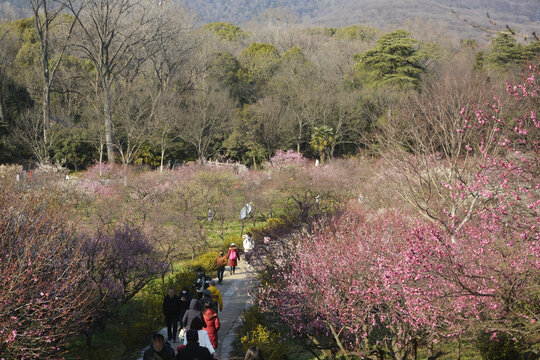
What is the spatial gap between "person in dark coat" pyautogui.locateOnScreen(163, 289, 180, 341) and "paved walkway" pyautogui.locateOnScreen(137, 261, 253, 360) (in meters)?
0.24

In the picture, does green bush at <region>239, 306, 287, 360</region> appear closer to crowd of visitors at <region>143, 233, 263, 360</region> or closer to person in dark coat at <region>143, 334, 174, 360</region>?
crowd of visitors at <region>143, 233, 263, 360</region>

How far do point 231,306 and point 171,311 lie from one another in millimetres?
3013

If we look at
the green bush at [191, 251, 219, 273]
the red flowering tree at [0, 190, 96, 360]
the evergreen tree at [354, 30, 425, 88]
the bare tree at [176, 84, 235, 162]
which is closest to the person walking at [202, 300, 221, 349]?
the red flowering tree at [0, 190, 96, 360]

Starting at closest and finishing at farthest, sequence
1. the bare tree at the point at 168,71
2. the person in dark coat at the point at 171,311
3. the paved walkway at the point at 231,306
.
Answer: the person in dark coat at the point at 171,311, the paved walkway at the point at 231,306, the bare tree at the point at 168,71

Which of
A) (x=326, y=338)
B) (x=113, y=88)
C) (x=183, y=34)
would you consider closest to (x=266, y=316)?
(x=326, y=338)

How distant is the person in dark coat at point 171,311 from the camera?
9.08 meters

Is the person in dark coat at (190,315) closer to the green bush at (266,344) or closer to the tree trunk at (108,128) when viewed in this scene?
the green bush at (266,344)

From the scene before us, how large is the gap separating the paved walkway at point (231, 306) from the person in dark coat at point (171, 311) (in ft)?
0.79

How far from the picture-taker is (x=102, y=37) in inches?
1248

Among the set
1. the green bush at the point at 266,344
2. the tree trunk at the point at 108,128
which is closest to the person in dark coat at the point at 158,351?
the green bush at the point at 266,344

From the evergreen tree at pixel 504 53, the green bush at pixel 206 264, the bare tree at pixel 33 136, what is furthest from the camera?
the evergreen tree at pixel 504 53

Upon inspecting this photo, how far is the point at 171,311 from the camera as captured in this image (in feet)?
29.9

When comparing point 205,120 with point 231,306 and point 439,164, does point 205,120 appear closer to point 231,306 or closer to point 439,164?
point 439,164

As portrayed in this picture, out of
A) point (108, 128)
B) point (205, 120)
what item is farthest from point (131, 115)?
point (205, 120)
